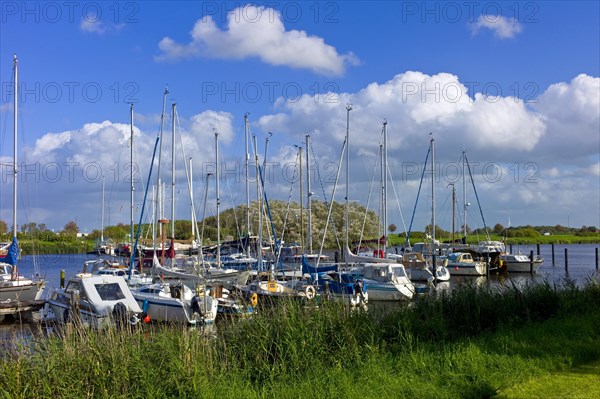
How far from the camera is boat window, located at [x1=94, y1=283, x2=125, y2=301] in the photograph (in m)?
27.9

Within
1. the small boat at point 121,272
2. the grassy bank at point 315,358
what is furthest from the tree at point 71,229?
the grassy bank at point 315,358

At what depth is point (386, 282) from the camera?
131ft

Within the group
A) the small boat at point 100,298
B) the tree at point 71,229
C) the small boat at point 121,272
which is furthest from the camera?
the tree at point 71,229

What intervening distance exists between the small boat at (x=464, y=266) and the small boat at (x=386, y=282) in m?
21.2

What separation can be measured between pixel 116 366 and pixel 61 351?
1.34 metres

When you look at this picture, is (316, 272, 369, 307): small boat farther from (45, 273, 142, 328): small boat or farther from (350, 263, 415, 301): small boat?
(45, 273, 142, 328): small boat

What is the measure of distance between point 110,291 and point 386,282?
18493 millimetres

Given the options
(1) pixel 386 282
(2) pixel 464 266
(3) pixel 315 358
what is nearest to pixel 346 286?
(1) pixel 386 282

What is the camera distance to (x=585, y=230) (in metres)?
183

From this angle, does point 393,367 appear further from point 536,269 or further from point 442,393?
point 536,269

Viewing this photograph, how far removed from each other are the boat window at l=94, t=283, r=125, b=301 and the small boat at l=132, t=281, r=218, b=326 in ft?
4.64

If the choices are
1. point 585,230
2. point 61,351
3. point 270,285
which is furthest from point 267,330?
point 585,230

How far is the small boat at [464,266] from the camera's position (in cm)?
6106

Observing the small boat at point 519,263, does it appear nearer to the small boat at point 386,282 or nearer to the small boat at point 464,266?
the small boat at point 464,266
